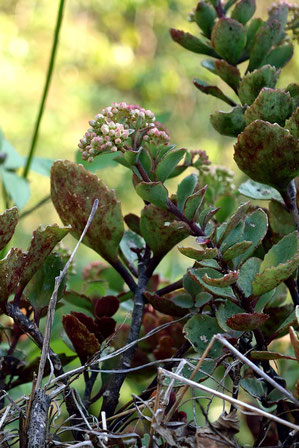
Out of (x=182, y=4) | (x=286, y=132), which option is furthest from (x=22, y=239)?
(x=286, y=132)

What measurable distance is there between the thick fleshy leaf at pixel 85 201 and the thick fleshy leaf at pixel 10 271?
63 mm

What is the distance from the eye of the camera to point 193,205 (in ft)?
1.19

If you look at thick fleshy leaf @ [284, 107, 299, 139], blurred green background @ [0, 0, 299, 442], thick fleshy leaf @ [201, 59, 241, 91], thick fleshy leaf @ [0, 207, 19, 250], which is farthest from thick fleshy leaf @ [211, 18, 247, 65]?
blurred green background @ [0, 0, 299, 442]

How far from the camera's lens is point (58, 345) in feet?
1.64

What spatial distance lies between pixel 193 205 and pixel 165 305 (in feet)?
0.27

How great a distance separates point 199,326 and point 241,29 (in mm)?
236

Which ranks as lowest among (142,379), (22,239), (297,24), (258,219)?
(22,239)

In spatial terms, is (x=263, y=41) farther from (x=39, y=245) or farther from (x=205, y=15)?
(x=39, y=245)

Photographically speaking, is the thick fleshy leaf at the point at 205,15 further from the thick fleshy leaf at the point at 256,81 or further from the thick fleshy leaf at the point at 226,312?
the thick fleshy leaf at the point at 226,312

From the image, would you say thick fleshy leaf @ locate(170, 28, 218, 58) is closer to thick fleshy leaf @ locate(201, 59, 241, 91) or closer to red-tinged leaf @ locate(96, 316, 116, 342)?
thick fleshy leaf @ locate(201, 59, 241, 91)

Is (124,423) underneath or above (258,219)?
underneath

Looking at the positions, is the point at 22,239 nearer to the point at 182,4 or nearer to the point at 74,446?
the point at 182,4

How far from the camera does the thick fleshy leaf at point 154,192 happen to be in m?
0.35

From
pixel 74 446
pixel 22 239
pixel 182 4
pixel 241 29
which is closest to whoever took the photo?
pixel 74 446
